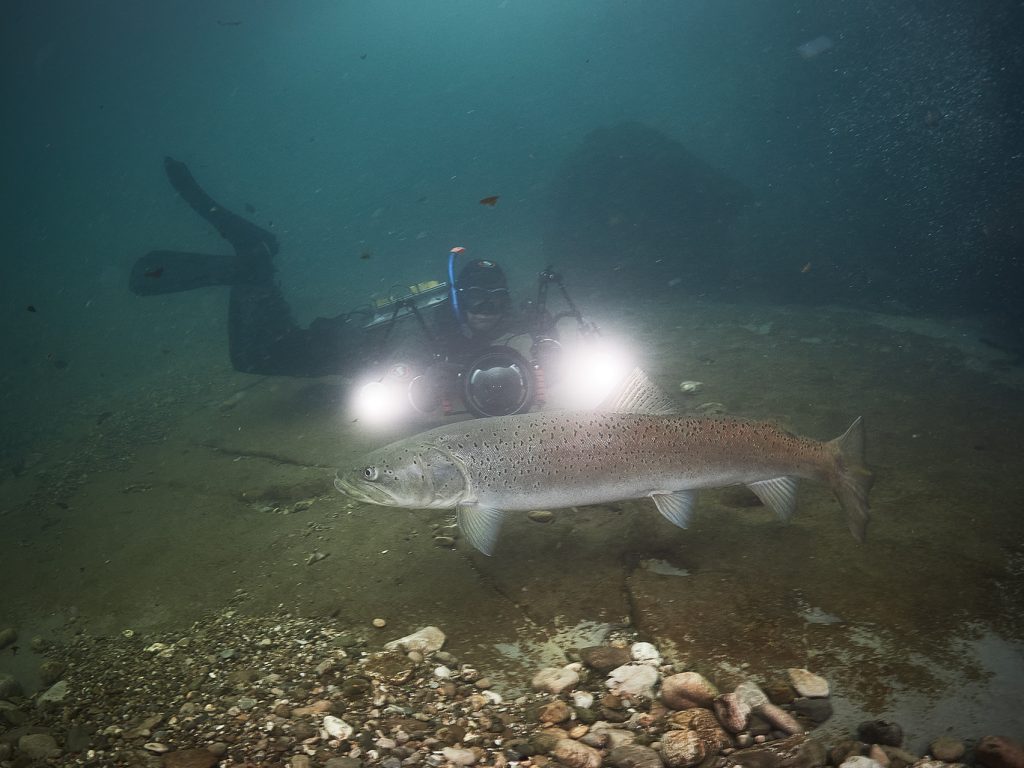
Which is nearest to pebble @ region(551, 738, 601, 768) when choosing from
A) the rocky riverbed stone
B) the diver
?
the rocky riverbed stone

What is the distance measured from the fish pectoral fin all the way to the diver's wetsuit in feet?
16.7

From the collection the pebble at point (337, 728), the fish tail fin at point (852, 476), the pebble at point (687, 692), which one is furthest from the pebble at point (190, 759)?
the fish tail fin at point (852, 476)

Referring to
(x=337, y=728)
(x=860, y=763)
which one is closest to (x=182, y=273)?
(x=337, y=728)

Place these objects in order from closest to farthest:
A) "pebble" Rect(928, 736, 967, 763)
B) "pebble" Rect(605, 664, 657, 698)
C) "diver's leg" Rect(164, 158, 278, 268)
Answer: "pebble" Rect(928, 736, 967, 763) < "pebble" Rect(605, 664, 657, 698) < "diver's leg" Rect(164, 158, 278, 268)

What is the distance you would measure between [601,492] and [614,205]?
20802 millimetres

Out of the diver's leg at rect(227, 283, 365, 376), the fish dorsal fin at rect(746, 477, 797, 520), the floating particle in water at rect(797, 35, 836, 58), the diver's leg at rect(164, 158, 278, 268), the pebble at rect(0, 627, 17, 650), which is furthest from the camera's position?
the floating particle in water at rect(797, 35, 836, 58)

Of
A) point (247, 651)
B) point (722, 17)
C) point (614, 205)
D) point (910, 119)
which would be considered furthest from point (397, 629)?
point (722, 17)

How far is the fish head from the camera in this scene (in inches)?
131

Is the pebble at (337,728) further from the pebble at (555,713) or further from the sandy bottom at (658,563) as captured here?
the pebble at (555,713)

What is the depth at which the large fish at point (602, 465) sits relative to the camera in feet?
10.8

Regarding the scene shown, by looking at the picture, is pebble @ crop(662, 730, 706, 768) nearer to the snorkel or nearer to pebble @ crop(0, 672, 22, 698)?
pebble @ crop(0, 672, 22, 698)

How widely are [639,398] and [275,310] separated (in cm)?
979

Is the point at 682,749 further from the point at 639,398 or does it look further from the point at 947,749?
the point at 639,398

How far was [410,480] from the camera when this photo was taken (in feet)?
10.9
